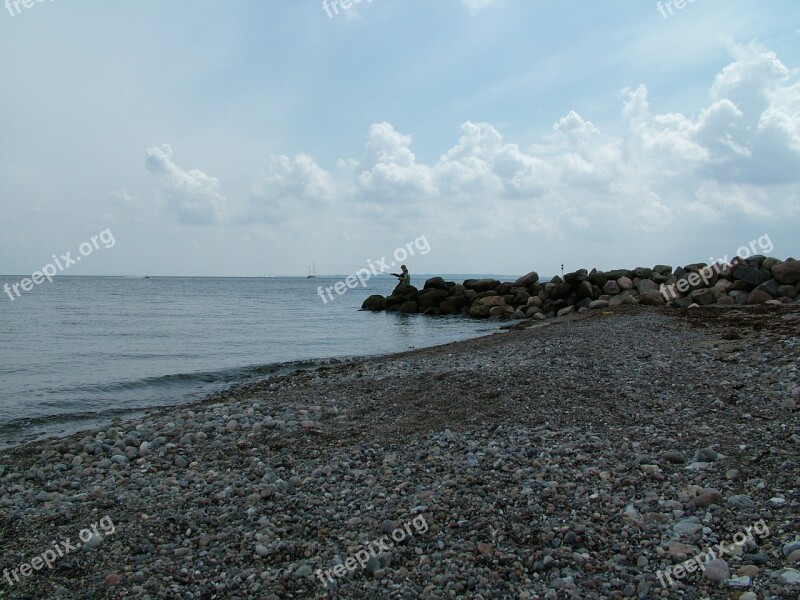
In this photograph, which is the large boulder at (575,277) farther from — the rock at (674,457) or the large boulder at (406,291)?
the rock at (674,457)

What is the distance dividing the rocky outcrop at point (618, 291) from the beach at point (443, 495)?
51.2 ft

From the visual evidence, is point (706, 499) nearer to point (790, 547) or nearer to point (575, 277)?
point (790, 547)

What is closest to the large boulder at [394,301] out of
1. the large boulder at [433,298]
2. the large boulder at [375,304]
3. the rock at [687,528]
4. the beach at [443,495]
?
the large boulder at [375,304]

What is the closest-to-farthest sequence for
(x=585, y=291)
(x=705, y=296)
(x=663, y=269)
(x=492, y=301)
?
(x=705, y=296) < (x=585, y=291) < (x=663, y=269) < (x=492, y=301)

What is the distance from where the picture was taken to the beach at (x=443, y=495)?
4.44 m

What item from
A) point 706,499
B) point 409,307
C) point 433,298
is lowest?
point 706,499

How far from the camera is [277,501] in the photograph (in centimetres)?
600

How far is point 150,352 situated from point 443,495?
1754 centimetres

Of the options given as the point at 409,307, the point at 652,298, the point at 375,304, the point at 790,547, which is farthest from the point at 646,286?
the point at 790,547

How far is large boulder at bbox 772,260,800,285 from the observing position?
23797mm

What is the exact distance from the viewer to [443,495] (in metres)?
5.76

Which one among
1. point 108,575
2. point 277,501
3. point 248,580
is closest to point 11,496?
point 108,575

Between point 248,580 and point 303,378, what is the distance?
10287mm

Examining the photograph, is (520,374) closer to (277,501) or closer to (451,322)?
(277,501)
